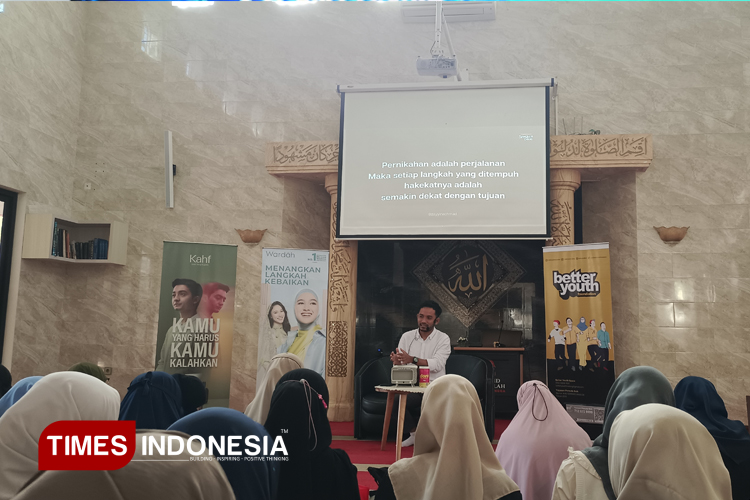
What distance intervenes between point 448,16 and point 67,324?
6.11 m

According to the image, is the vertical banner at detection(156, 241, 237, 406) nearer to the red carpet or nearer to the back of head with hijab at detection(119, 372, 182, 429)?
the red carpet

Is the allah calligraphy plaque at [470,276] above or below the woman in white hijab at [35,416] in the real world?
above

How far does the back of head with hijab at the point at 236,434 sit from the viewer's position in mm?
1916

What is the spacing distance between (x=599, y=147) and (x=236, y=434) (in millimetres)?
5739

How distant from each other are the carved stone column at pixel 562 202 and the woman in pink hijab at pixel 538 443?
12.4 feet

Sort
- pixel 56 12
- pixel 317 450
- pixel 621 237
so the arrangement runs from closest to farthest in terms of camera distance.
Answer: pixel 317 450 → pixel 621 237 → pixel 56 12

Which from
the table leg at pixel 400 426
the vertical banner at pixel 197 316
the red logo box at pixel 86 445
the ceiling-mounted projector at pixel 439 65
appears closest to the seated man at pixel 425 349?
the table leg at pixel 400 426

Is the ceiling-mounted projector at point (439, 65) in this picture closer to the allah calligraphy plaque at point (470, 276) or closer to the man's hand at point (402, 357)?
the allah calligraphy plaque at point (470, 276)

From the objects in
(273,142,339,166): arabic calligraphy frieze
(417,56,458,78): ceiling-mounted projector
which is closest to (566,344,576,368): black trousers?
(417,56,458,78): ceiling-mounted projector

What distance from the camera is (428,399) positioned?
96.7 inches

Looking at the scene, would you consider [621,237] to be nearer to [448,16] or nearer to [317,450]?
[448,16]

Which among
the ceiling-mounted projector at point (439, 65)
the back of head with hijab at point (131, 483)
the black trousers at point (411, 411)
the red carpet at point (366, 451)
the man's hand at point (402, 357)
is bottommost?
the red carpet at point (366, 451)

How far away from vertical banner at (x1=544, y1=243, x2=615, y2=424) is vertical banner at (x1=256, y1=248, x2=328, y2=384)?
2405 mm

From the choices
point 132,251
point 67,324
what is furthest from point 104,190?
point 67,324
